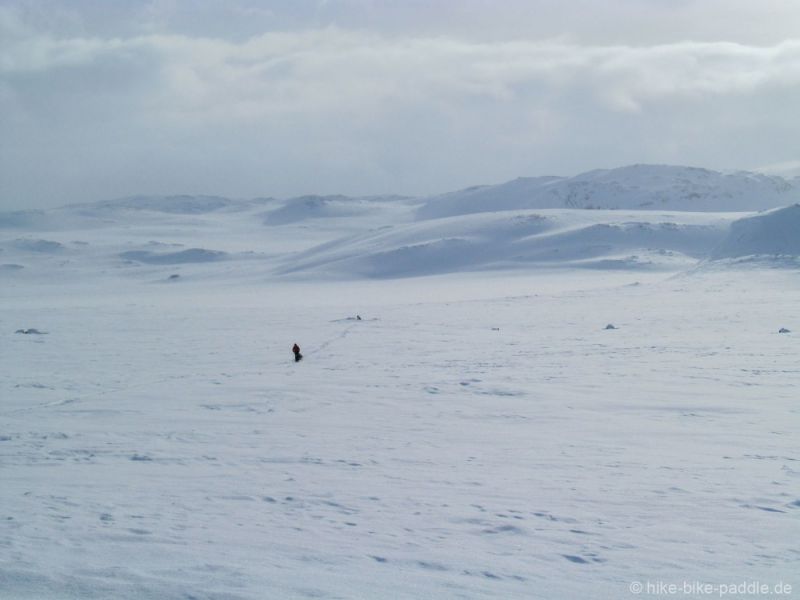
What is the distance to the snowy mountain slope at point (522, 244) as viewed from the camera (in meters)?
61.5

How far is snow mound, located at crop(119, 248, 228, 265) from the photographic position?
80688mm

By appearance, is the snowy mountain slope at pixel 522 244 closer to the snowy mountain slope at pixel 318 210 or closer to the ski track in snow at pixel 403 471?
the ski track in snow at pixel 403 471

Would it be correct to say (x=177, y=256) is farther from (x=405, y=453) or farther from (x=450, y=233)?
(x=405, y=453)

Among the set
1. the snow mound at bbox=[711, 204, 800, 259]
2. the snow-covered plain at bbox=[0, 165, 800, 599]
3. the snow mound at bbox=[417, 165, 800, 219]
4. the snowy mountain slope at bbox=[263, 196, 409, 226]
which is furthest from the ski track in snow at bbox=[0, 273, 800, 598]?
the snowy mountain slope at bbox=[263, 196, 409, 226]

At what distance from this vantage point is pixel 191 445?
29.7 ft

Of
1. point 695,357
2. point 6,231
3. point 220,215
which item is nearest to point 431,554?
point 695,357

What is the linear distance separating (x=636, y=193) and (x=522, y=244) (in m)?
A: 74.1

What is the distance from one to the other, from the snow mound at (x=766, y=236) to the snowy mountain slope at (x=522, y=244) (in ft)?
49.3

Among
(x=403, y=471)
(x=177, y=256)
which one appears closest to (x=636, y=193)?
(x=177, y=256)

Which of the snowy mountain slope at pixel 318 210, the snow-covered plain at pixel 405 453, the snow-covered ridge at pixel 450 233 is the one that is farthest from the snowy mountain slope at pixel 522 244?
the snowy mountain slope at pixel 318 210

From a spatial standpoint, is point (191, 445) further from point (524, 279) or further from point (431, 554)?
point (524, 279)

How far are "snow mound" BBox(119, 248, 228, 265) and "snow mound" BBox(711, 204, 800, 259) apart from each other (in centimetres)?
5364

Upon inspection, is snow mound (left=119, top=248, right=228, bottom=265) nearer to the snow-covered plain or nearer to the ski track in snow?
the snow-covered plain

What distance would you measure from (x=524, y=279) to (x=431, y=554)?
149ft
